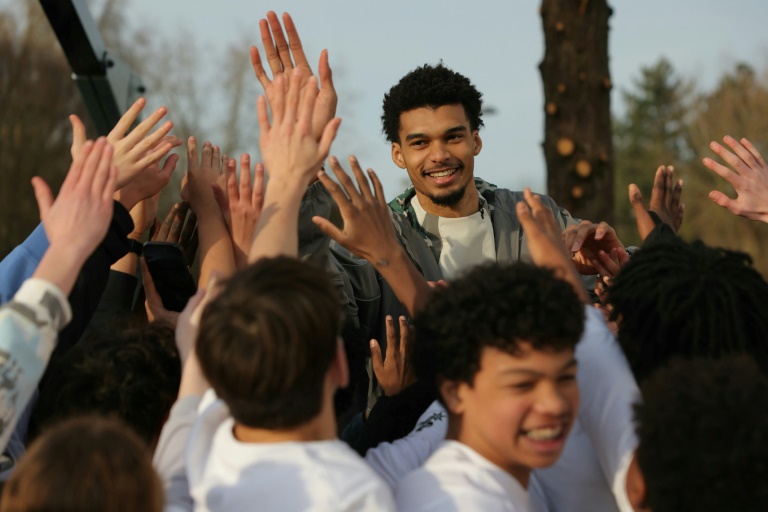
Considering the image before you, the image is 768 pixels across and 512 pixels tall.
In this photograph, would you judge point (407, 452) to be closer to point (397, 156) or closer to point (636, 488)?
point (636, 488)

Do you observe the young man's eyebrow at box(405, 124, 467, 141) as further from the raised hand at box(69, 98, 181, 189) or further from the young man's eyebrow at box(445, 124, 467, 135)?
the raised hand at box(69, 98, 181, 189)

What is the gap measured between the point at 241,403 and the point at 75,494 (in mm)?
402

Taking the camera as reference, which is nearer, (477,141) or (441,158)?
(441,158)

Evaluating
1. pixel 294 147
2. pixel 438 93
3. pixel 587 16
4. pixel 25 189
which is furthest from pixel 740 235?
pixel 294 147

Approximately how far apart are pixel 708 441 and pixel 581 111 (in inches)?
214

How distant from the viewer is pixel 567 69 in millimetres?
7160

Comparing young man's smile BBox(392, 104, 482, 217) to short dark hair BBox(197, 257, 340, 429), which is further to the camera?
young man's smile BBox(392, 104, 482, 217)

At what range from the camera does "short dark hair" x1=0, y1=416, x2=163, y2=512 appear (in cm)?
171

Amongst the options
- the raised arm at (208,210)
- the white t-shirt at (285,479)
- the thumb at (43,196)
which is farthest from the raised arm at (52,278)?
the raised arm at (208,210)

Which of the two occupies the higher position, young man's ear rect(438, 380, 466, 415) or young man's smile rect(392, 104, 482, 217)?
young man's smile rect(392, 104, 482, 217)

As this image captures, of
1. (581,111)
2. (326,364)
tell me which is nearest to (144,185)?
(326,364)

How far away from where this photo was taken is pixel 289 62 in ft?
10.4

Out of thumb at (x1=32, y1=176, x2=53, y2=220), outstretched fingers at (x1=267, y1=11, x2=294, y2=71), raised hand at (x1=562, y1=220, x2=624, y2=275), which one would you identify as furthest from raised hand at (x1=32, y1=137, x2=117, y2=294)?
raised hand at (x1=562, y1=220, x2=624, y2=275)

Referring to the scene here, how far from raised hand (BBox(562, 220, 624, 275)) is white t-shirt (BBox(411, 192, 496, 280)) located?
3.00ft
